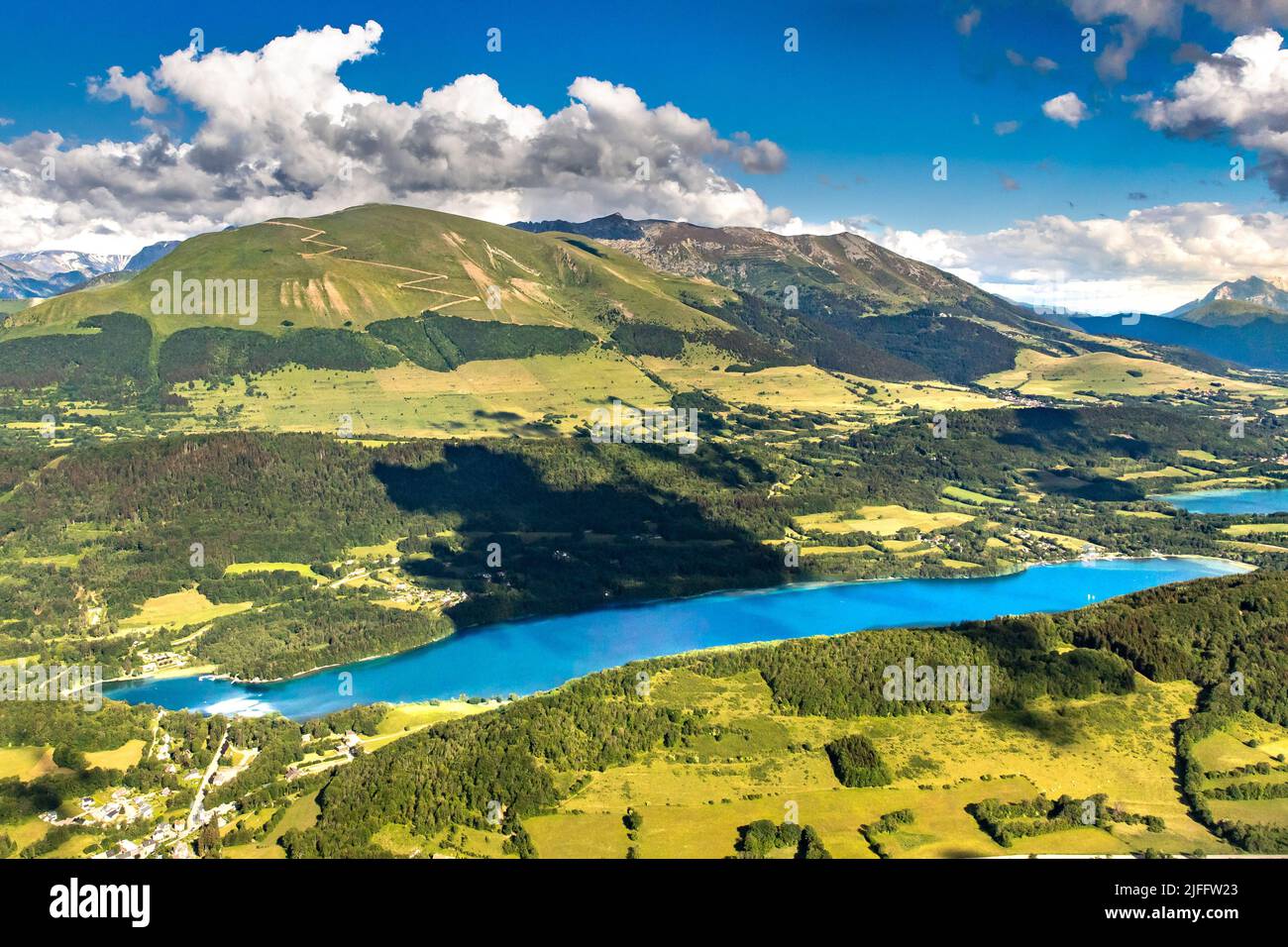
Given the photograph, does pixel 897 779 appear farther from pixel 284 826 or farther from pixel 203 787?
pixel 203 787

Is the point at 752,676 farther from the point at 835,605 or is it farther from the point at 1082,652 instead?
the point at 835,605

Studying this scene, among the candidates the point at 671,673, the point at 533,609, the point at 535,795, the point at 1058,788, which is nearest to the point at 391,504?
the point at 533,609

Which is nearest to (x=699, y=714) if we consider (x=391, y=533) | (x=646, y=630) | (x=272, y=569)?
(x=646, y=630)

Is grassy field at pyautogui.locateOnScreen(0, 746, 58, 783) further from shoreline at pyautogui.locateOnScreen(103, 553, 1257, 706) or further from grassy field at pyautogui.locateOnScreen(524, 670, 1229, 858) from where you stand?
grassy field at pyautogui.locateOnScreen(524, 670, 1229, 858)

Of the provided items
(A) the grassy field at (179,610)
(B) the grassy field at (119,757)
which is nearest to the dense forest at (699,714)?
(B) the grassy field at (119,757)

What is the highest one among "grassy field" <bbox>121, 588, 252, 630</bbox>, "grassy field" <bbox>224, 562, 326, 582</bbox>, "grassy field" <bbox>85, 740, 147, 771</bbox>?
"grassy field" <bbox>224, 562, 326, 582</bbox>

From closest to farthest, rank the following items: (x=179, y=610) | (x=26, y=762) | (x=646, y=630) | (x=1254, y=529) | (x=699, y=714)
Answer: (x=26, y=762)
(x=699, y=714)
(x=179, y=610)
(x=646, y=630)
(x=1254, y=529)

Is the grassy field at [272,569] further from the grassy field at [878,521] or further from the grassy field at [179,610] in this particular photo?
the grassy field at [878,521]

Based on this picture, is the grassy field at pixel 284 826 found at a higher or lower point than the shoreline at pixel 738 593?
lower

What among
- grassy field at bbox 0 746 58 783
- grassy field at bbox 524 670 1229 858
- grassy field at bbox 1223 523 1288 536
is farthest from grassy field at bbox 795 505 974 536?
grassy field at bbox 0 746 58 783
